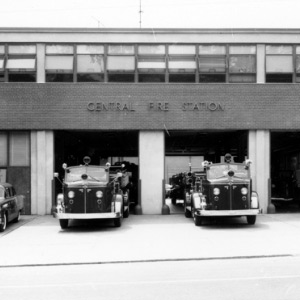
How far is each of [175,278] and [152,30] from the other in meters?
14.2

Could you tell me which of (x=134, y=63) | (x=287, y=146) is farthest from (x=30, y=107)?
(x=287, y=146)

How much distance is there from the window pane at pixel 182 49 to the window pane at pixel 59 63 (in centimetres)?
438

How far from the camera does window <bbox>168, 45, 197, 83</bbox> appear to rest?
20.4 metres

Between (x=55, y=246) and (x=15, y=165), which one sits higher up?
(x=15, y=165)

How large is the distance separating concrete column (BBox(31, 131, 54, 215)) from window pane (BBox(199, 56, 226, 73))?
281 inches

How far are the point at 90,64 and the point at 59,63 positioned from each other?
52.7 inches

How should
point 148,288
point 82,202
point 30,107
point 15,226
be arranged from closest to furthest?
point 148,288
point 82,202
point 15,226
point 30,107

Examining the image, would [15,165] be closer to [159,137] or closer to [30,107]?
[30,107]

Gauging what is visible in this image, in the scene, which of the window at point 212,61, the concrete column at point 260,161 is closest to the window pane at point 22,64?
the window at point 212,61

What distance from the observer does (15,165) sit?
20.3 meters

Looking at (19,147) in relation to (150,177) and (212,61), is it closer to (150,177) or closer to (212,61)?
(150,177)

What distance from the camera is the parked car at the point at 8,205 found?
15445 mm

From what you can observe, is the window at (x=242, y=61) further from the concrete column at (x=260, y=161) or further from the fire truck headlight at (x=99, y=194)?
the fire truck headlight at (x=99, y=194)

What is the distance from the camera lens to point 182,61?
2045 cm
